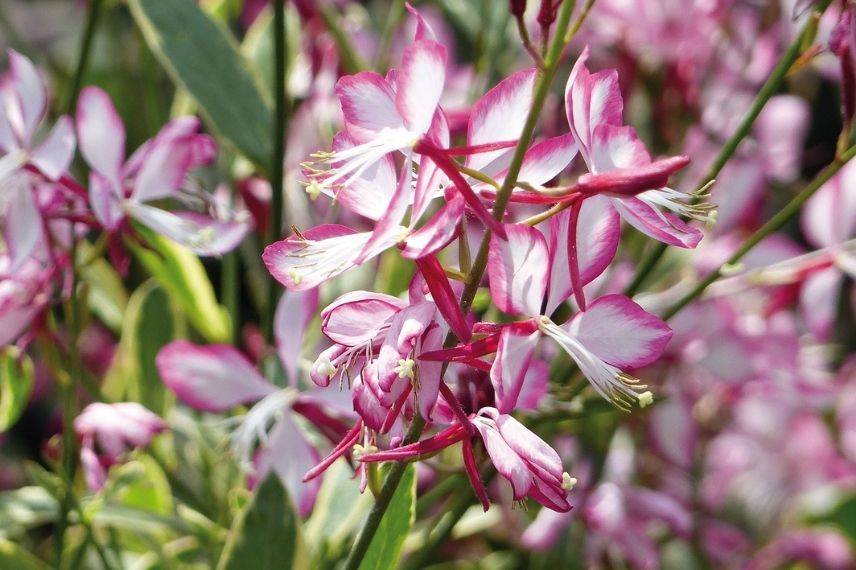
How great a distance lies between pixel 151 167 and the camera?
2.01 feet

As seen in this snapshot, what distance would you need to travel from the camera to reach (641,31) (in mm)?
917

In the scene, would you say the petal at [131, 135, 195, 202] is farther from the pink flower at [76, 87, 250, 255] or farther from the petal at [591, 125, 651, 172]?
the petal at [591, 125, 651, 172]

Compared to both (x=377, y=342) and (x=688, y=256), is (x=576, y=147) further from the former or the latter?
(x=688, y=256)

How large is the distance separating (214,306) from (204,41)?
0.20 meters

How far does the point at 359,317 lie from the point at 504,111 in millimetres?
93

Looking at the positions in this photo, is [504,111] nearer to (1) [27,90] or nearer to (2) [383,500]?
(2) [383,500]

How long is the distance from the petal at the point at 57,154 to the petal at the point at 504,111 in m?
0.26

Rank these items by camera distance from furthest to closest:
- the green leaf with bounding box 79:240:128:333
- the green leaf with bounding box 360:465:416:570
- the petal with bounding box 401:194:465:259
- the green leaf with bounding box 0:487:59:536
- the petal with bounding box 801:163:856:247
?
the green leaf with bounding box 79:240:128:333 < the petal with bounding box 801:163:856:247 < the green leaf with bounding box 0:487:59:536 < the green leaf with bounding box 360:465:416:570 < the petal with bounding box 401:194:465:259

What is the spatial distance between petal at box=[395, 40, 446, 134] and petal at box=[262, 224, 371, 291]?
0.05 metres

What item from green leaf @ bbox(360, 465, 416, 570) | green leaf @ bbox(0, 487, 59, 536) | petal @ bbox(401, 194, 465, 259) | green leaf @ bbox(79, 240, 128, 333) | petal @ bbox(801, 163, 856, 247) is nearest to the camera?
petal @ bbox(401, 194, 465, 259)

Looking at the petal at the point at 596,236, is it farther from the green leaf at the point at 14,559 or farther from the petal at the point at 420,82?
the green leaf at the point at 14,559

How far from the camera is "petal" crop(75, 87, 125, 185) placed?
60 centimetres

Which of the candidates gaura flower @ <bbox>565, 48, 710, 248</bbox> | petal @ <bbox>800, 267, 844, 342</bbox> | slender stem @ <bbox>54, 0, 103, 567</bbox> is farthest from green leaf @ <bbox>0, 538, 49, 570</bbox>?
petal @ <bbox>800, 267, 844, 342</bbox>

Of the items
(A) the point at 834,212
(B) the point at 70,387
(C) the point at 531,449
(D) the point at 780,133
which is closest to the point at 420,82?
(C) the point at 531,449
